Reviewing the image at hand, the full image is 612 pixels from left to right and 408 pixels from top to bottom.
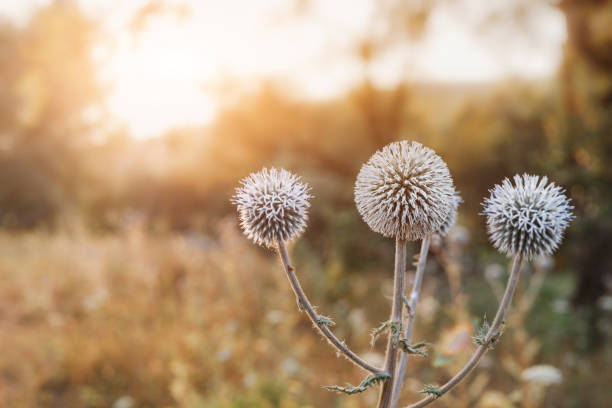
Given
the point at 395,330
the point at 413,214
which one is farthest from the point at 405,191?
the point at 395,330

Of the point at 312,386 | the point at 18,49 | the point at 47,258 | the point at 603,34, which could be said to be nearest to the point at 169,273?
the point at 47,258

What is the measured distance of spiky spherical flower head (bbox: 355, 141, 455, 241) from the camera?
1443 millimetres

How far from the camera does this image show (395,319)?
130cm

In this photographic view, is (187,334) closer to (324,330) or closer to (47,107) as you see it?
(324,330)

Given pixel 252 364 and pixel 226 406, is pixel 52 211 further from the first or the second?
pixel 226 406

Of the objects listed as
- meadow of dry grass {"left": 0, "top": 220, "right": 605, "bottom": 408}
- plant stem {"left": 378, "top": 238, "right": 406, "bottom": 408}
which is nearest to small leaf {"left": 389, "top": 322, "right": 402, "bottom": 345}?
plant stem {"left": 378, "top": 238, "right": 406, "bottom": 408}

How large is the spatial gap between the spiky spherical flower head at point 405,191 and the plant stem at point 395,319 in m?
0.08

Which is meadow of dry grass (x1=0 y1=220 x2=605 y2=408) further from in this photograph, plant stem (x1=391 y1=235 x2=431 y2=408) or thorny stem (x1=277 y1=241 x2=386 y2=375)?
thorny stem (x1=277 y1=241 x2=386 y2=375)

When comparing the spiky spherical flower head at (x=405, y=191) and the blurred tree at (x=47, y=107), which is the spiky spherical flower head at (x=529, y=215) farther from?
the blurred tree at (x=47, y=107)

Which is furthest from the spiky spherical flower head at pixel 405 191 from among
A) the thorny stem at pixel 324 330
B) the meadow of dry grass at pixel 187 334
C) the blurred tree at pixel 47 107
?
the blurred tree at pixel 47 107

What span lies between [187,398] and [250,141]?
14920 mm

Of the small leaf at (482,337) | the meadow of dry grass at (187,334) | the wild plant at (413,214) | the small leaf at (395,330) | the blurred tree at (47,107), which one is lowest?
the small leaf at (395,330)

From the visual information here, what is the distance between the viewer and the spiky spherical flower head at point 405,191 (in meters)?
1.44

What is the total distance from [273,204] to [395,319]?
0.60m
